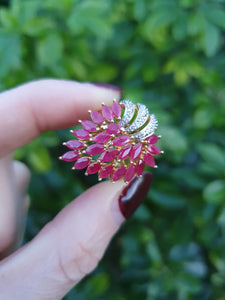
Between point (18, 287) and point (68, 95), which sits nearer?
point (18, 287)

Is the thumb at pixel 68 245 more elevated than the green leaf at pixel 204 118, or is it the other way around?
the green leaf at pixel 204 118

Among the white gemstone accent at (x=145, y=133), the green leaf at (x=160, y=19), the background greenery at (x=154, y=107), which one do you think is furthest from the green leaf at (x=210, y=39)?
the white gemstone accent at (x=145, y=133)

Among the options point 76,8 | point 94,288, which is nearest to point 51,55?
point 76,8

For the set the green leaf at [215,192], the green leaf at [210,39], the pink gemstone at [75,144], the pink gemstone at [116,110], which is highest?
the green leaf at [210,39]

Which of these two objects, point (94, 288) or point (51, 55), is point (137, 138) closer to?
point (51, 55)

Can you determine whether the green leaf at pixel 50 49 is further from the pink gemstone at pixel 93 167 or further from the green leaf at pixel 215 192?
the green leaf at pixel 215 192

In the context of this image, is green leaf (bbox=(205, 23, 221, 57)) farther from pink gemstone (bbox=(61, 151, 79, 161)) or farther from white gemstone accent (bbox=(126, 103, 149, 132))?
pink gemstone (bbox=(61, 151, 79, 161))

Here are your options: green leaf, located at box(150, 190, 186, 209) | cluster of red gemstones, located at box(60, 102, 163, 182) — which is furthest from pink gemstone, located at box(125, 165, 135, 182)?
green leaf, located at box(150, 190, 186, 209)
